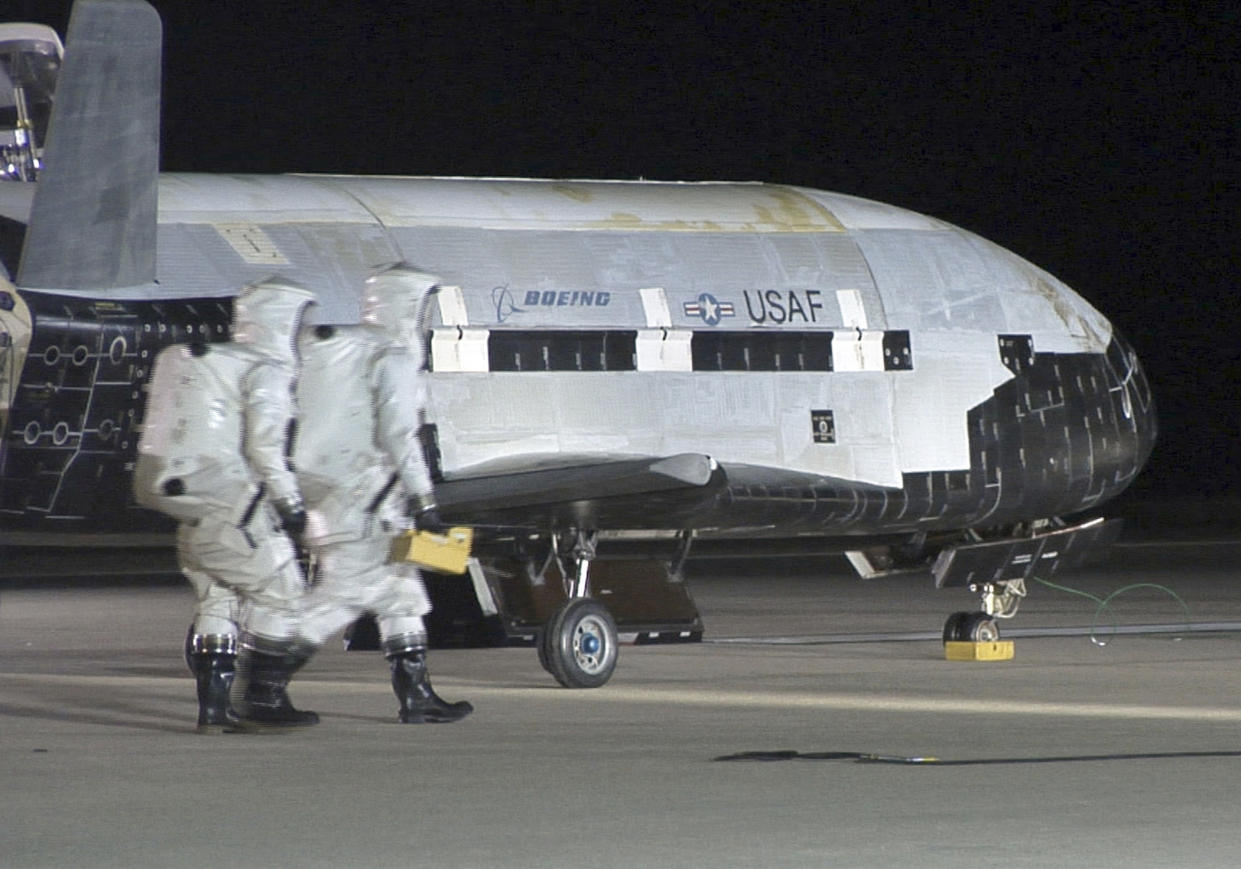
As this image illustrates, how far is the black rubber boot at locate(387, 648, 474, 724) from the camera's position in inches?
555

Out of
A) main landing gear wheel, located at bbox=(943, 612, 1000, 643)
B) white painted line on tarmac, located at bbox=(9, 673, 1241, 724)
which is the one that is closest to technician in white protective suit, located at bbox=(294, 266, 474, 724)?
white painted line on tarmac, located at bbox=(9, 673, 1241, 724)

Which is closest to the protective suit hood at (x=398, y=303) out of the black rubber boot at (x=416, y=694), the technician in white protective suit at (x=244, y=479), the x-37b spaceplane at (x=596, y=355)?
the technician in white protective suit at (x=244, y=479)

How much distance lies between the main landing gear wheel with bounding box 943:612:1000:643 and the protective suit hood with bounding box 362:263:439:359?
22.4 ft

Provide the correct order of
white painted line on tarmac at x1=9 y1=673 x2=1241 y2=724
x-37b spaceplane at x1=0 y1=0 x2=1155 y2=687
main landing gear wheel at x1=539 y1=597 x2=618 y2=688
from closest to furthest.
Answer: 1. white painted line on tarmac at x1=9 y1=673 x2=1241 y2=724
2. x-37b spaceplane at x1=0 y1=0 x2=1155 y2=687
3. main landing gear wheel at x1=539 y1=597 x2=618 y2=688

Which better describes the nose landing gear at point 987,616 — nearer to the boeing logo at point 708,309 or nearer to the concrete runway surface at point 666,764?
the concrete runway surface at point 666,764

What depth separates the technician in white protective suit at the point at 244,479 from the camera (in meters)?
13.5

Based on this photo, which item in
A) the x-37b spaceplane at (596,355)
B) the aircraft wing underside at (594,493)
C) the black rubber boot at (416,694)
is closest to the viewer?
the black rubber boot at (416,694)

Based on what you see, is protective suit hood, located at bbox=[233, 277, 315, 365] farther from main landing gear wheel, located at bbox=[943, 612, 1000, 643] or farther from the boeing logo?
main landing gear wheel, located at bbox=[943, 612, 1000, 643]

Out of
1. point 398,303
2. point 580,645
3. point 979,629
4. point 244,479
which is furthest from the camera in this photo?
point 979,629

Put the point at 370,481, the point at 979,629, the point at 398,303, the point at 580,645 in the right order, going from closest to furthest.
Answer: the point at 370,481 < the point at 398,303 < the point at 580,645 < the point at 979,629

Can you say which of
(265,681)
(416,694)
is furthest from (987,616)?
(265,681)

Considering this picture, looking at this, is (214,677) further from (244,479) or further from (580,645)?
(580,645)

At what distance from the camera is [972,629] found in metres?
19.5

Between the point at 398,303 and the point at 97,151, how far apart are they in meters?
2.20
